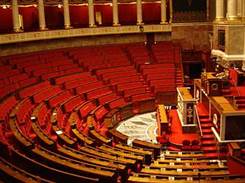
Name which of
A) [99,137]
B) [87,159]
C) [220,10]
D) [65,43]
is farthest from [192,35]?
[87,159]

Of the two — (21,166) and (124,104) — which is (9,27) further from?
(21,166)

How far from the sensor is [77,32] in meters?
23.8

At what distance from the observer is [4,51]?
20578mm

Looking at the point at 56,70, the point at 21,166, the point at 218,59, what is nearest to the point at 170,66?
the point at 218,59

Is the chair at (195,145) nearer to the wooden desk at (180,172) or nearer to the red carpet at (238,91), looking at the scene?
the red carpet at (238,91)

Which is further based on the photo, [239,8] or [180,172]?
[239,8]

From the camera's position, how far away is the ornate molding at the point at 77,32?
66.2 feet

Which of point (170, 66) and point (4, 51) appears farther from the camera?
point (170, 66)

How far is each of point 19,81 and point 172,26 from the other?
38.5 feet

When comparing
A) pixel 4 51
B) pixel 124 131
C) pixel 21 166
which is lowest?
pixel 124 131

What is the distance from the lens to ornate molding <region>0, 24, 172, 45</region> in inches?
795

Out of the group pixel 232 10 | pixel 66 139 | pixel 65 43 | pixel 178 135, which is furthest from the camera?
pixel 65 43

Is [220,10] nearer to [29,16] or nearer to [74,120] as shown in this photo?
[74,120]

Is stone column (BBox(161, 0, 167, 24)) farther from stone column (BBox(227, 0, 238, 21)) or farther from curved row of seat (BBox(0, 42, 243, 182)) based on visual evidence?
stone column (BBox(227, 0, 238, 21))
